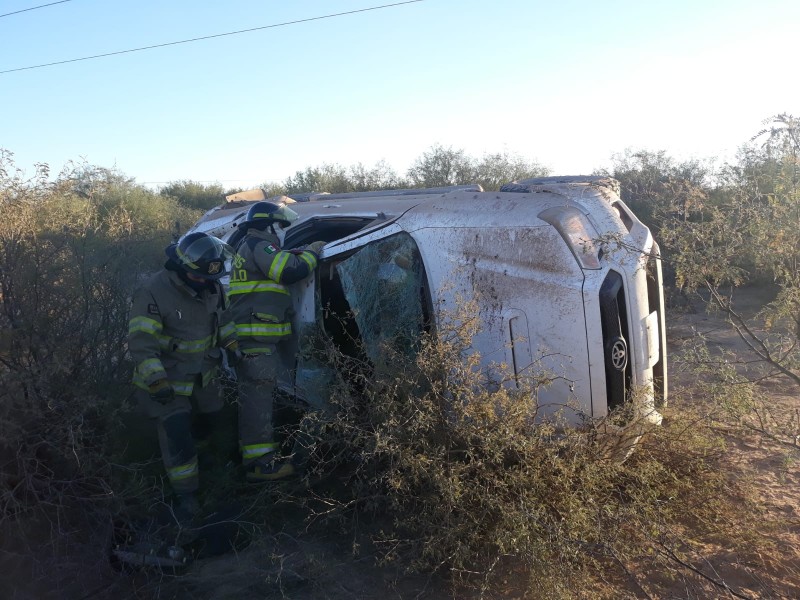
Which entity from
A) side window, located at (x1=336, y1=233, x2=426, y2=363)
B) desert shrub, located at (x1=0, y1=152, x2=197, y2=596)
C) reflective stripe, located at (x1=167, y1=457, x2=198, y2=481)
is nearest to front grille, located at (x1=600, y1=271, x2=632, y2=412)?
side window, located at (x1=336, y1=233, x2=426, y2=363)

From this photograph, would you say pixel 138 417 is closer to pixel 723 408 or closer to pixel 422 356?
pixel 422 356

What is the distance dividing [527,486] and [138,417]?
3.00 meters

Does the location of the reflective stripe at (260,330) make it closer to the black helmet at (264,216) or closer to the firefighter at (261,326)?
the firefighter at (261,326)

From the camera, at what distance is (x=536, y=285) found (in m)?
3.87

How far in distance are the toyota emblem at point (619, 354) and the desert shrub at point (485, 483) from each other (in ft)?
1.11

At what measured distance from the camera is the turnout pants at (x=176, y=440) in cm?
432

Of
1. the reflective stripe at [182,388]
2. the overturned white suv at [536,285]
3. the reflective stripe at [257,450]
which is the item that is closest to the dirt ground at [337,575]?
the reflective stripe at [257,450]

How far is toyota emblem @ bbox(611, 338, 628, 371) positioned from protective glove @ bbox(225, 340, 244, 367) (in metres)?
2.44

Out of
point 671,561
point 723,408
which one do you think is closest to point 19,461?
point 671,561

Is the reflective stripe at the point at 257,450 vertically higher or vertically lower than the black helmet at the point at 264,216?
lower

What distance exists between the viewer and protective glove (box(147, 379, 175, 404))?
13.8 ft

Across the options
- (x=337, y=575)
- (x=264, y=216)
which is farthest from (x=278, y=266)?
(x=337, y=575)

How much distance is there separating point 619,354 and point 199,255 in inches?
102

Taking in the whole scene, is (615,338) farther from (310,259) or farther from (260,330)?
(260,330)
